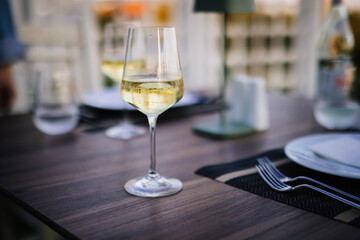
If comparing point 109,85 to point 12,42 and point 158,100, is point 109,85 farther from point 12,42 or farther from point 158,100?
point 158,100

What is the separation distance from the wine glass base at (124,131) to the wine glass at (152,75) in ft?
1.26

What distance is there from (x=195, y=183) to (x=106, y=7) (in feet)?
8.84

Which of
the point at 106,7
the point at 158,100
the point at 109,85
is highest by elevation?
the point at 106,7

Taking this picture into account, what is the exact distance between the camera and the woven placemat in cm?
62

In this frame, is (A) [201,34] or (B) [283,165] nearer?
(B) [283,165]

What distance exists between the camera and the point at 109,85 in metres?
3.57

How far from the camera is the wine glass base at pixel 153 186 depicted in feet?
2.30

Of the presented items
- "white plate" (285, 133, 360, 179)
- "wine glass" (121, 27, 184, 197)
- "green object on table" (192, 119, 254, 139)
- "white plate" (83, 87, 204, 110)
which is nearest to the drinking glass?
"white plate" (83, 87, 204, 110)

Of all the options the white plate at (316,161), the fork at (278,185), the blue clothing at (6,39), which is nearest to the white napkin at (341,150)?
the white plate at (316,161)

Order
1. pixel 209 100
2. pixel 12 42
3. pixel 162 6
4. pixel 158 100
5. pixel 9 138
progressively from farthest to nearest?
pixel 162 6
pixel 12 42
pixel 209 100
pixel 9 138
pixel 158 100

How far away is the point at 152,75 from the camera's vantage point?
693 millimetres

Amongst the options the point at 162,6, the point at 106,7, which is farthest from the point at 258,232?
the point at 162,6

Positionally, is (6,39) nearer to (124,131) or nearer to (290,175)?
(124,131)

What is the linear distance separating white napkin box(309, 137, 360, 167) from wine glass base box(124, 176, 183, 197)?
288 millimetres
